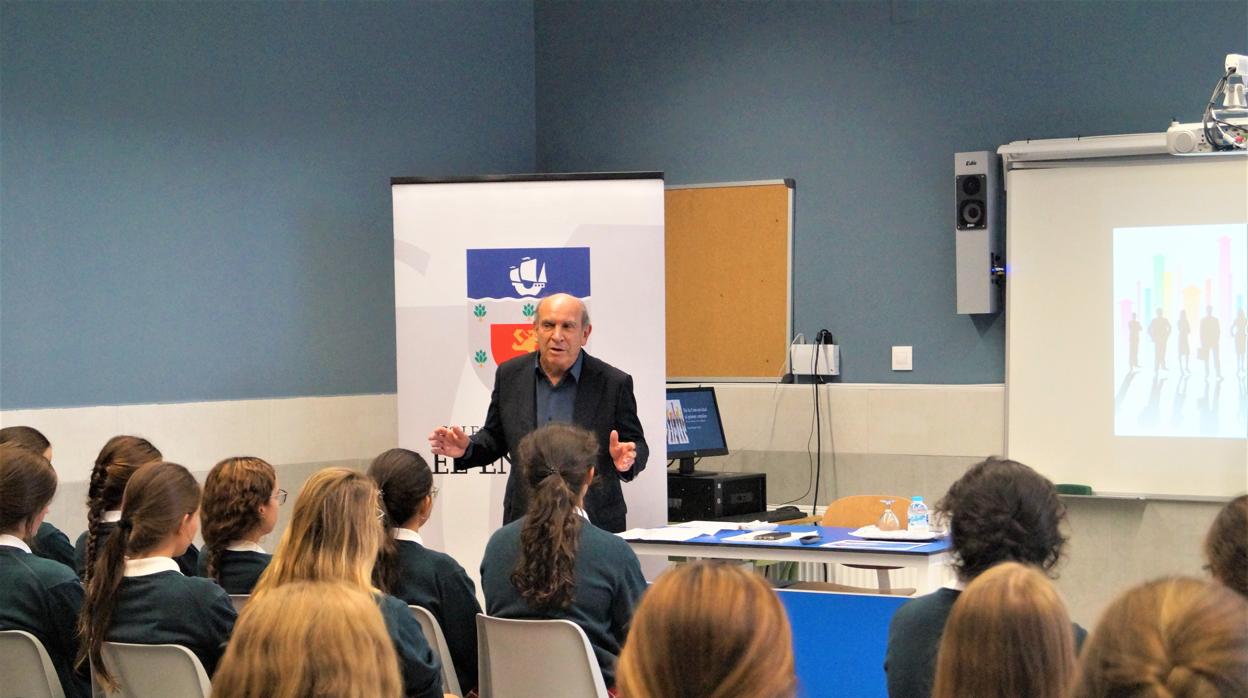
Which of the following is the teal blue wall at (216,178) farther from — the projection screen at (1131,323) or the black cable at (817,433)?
the projection screen at (1131,323)

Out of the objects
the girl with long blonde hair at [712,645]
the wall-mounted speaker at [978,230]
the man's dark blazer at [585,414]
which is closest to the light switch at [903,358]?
the wall-mounted speaker at [978,230]

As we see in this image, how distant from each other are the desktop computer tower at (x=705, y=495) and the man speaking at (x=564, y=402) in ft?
3.59

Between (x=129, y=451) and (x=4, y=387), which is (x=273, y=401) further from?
(x=129, y=451)

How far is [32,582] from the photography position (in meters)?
3.20

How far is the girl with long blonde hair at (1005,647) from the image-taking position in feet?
5.87

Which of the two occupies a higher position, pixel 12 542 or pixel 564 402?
pixel 564 402

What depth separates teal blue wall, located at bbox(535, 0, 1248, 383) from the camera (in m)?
6.38

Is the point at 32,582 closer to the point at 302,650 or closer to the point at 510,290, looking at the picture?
the point at 302,650

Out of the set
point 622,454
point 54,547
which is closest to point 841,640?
point 622,454

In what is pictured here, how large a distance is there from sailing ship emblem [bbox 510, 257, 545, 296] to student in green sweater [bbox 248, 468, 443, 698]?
3.11 m

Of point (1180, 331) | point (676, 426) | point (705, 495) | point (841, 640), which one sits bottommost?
point (841, 640)

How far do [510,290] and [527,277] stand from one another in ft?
0.32

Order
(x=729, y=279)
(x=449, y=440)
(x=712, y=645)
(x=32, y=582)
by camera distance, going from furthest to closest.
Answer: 1. (x=729, y=279)
2. (x=449, y=440)
3. (x=32, y=582)
4. (x=712, y=645)

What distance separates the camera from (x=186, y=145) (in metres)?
5.98
